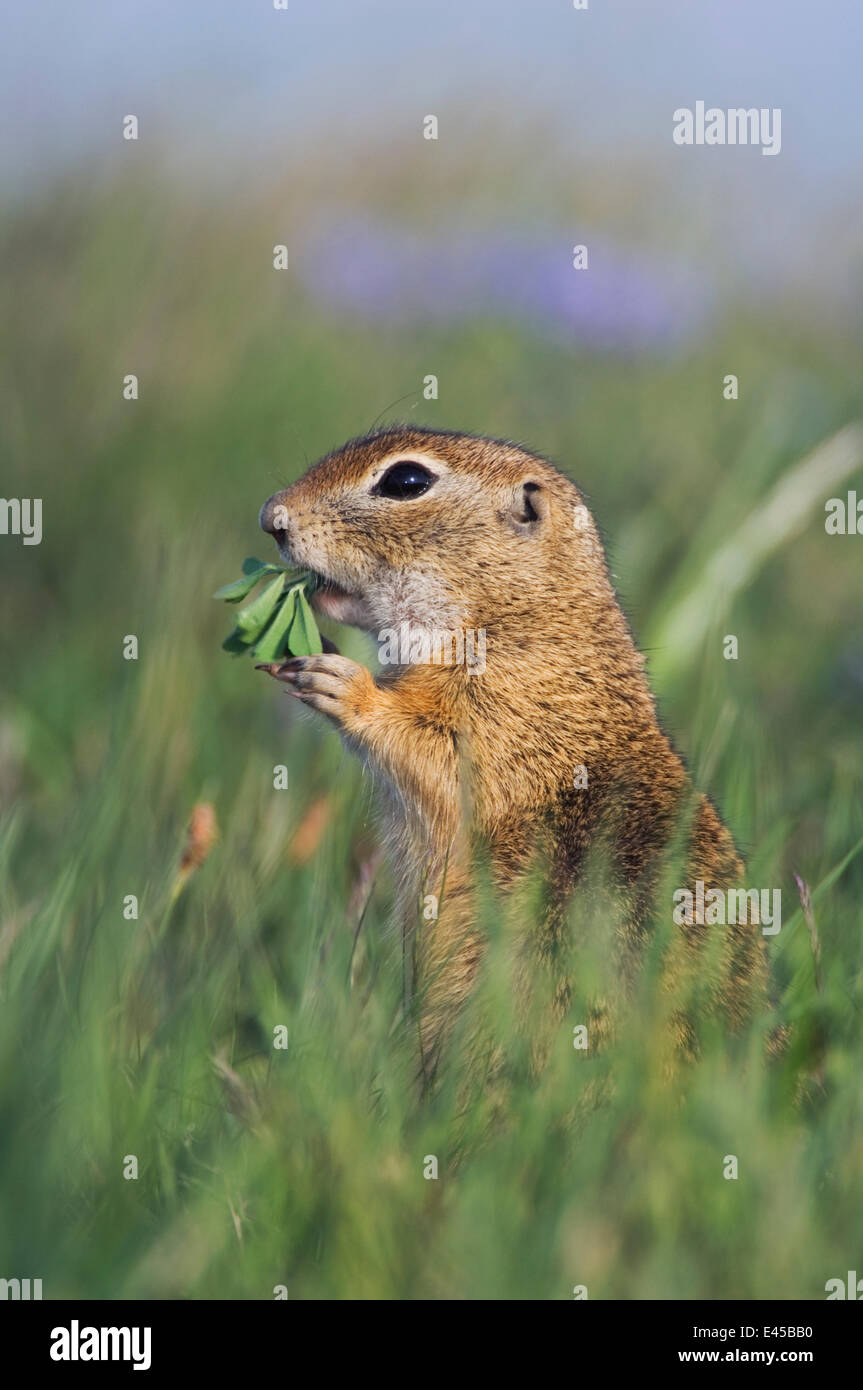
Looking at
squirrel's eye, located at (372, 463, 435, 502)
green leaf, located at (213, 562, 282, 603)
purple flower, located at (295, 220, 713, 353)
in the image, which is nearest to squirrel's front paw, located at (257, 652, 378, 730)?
green leaf, located at (213, 562, 282, 603)

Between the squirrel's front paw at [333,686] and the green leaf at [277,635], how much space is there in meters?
0.10

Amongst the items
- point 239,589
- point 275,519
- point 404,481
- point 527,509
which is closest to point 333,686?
point 239,589

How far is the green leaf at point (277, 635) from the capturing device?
396cm

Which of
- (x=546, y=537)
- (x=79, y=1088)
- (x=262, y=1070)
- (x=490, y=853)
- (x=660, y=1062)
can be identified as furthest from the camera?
(x=546, y=537)

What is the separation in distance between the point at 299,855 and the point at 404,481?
1099mm

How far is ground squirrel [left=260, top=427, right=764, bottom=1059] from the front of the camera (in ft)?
11.7

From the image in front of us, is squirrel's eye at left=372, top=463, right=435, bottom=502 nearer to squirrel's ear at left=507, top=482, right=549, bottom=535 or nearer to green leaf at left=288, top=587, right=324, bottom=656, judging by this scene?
squirrel's ear at left=507, top=482, right=549, bottom=535

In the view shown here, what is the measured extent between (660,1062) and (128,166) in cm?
693

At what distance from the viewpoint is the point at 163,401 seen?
7.53 m

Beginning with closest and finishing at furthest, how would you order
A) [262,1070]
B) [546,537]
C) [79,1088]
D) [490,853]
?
[79,1088]
[262,1070]
[490,853]
[546,537]

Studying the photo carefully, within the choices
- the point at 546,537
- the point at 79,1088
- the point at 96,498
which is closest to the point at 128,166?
the point at 96,498

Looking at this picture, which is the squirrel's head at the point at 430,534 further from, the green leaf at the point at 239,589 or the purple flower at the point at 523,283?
the purple flower at the point at 523,283

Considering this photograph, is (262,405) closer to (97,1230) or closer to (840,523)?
(840,523)

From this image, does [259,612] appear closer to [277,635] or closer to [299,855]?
[277,635]
